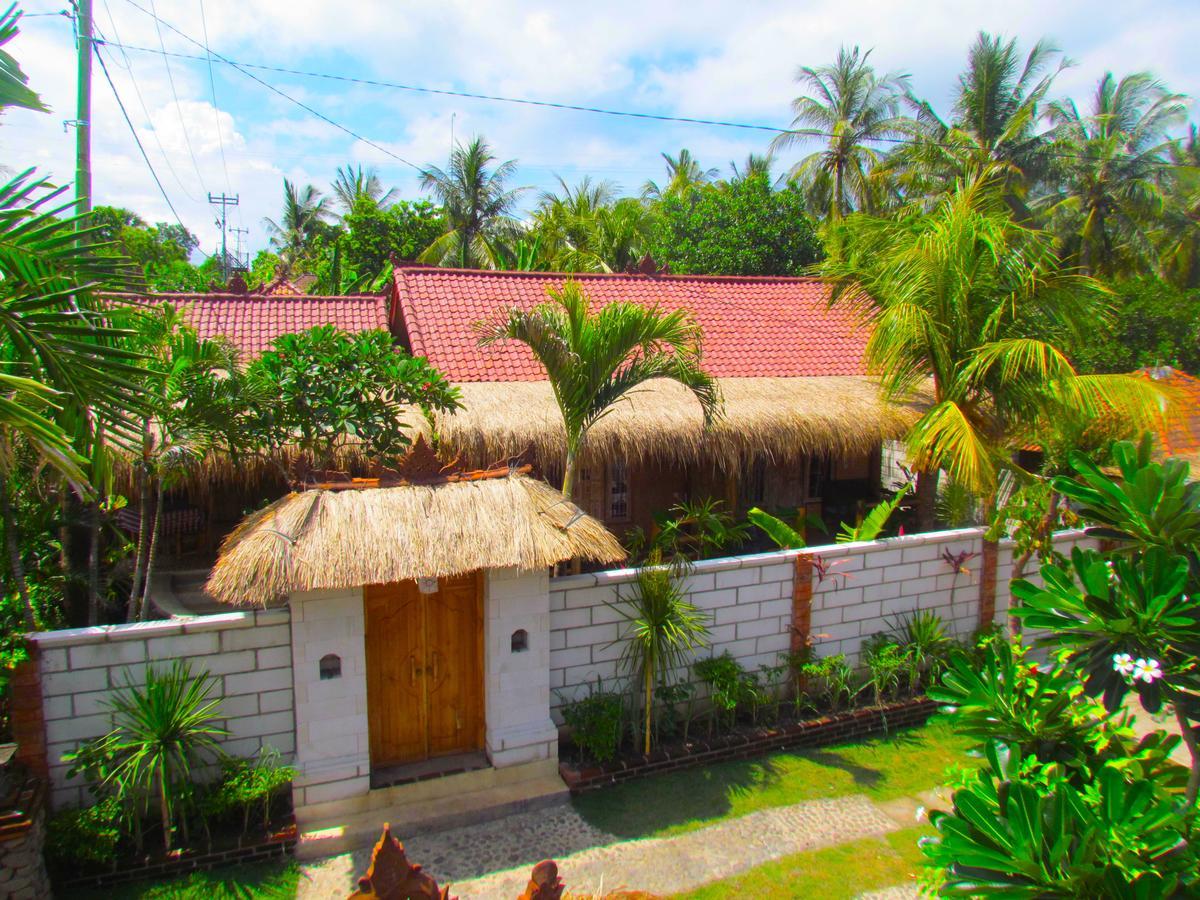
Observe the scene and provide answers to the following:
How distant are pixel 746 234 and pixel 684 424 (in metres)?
12.8

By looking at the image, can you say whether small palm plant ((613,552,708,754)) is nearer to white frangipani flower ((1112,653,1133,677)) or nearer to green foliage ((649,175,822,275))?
white frangipani flower ((1112,653,1133,677))

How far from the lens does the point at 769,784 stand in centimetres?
658

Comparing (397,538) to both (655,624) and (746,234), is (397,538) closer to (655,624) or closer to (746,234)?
(655,624)

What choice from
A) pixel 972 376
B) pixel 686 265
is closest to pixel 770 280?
pixel 972 376

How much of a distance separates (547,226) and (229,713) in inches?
858

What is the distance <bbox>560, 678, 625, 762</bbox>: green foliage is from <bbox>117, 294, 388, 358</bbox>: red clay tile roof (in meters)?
7.44

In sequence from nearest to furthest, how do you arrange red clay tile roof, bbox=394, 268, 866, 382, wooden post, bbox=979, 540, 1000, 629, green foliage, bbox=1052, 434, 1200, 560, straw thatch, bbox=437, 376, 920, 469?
green foliage, bbox=1052, 434, 1200, 560
wooden post, bbox=979, 540, 1000, 629
straw thatch, bbox=437, 376, 920, 469
red clay tile roof, bbox=394, 268, 866, 382

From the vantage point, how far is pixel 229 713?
5.61 m

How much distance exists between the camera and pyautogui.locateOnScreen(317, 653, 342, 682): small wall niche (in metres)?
5.74

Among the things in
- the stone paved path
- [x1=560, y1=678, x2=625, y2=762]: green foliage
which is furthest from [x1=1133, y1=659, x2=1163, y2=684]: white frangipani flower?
[x1=560, y1=678, x2=625, y2=762]: green foliage

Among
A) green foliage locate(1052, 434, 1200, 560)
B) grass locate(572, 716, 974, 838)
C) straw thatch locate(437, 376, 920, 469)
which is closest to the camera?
green foliage locate(1052, 434, 1200, 560)

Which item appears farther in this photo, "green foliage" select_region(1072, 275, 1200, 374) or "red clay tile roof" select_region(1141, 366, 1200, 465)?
"green foliage" select_region(1072, 275, 1200, 374)

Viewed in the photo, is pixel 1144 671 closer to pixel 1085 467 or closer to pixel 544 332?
pixel 1085 467

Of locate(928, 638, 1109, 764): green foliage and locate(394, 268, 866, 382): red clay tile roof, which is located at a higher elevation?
locate(394, 268, 866, 382): red clay tile roof
